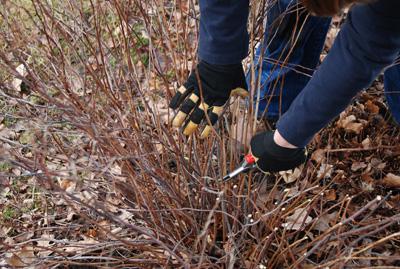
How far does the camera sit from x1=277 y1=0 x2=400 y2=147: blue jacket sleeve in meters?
1.24

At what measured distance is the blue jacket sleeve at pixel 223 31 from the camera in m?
1.59

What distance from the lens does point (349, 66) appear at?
1355 mm

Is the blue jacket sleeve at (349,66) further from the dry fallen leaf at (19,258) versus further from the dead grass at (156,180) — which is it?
the dry fallen leaf at (19,258)

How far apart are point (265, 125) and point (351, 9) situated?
116 cm

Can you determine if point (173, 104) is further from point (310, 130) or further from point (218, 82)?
point (310, 130)

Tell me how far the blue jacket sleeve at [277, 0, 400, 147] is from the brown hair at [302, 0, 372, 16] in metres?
0.14

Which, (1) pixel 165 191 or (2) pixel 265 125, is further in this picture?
(2) pixel 265 125

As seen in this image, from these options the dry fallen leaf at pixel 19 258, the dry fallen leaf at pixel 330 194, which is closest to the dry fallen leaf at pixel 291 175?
the dry fallen leaf at pixel 330 194

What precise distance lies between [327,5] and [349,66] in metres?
0.29

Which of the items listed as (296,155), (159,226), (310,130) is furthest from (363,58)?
(159,226)

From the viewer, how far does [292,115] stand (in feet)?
5.07

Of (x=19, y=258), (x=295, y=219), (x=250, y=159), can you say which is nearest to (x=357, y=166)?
(x=295, y=219)

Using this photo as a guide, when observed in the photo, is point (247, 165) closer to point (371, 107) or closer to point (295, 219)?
point (295, 219)

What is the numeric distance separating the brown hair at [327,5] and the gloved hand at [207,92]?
61 centimetres
